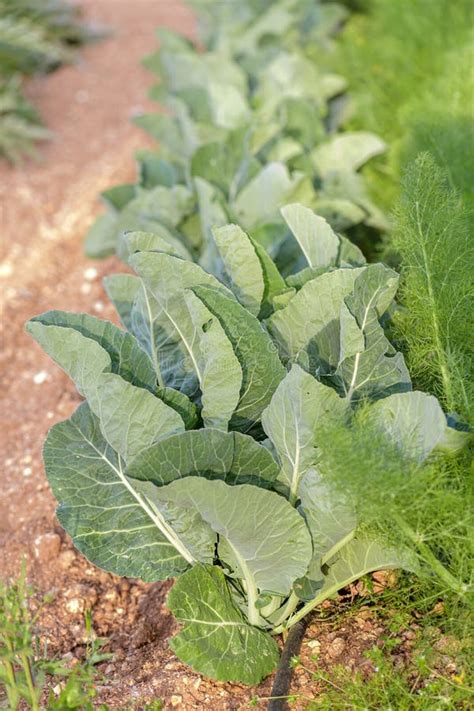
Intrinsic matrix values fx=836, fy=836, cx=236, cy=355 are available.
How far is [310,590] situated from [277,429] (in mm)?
399

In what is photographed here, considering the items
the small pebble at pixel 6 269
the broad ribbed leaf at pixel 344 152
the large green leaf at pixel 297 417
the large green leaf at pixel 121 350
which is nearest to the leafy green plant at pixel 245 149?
the broad ribbed leaf at pixel 344 152

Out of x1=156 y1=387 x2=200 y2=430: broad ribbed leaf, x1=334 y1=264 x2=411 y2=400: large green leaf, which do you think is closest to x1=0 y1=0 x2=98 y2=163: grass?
x1=156 y1=387 x2=200 y2=430: broad ribbed leaf

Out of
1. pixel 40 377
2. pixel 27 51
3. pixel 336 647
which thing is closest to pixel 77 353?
pixel 336 647

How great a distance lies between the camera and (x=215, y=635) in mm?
1902

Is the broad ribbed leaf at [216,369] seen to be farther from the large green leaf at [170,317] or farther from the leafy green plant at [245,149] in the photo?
the leafy green plant at [245,149]

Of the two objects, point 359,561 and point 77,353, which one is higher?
point 77,353

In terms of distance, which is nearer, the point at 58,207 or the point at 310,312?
the point at 310,312

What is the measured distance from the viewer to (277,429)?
6.10 feet

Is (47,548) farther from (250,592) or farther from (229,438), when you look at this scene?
(229,438)

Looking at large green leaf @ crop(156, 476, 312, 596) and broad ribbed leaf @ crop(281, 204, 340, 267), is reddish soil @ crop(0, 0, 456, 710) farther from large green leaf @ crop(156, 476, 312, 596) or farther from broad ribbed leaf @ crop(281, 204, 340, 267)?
broad ribbed leaf @ crop(281, 204, 340, 267)

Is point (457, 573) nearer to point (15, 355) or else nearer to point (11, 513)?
point (11, 513)

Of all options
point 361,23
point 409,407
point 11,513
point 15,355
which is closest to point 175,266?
point 409,407

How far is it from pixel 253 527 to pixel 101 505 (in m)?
0.44

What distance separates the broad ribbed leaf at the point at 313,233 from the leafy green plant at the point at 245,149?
43 cm
